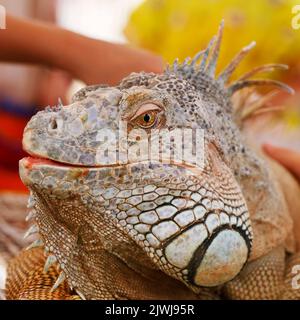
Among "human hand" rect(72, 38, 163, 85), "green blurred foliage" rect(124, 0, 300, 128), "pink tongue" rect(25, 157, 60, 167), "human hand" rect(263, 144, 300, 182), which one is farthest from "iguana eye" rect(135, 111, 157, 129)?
"green blurred foliage" rect(124, 0, 300, 128)

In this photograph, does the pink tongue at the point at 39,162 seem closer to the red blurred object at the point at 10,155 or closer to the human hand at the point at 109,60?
the human hand at the point at 109,60

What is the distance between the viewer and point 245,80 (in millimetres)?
2047

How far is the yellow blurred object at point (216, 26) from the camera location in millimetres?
4164

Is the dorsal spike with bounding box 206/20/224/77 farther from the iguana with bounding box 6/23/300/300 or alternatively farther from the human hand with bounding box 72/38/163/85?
the human hand with bounding box 72/38/163/85

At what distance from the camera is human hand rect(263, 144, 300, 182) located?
8.14ft

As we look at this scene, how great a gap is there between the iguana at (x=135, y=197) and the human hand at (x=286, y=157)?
0.79m

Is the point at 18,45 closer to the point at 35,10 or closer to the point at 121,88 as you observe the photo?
the point at 121,88

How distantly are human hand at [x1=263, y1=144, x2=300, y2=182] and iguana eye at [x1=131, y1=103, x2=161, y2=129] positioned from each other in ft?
3.84

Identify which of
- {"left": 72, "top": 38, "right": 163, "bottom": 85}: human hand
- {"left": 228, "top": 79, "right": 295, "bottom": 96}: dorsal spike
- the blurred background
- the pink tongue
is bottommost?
the pink tongue

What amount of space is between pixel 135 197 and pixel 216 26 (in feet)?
10.9

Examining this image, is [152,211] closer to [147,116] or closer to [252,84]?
[147,116]

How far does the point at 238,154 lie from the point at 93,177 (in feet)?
1.93

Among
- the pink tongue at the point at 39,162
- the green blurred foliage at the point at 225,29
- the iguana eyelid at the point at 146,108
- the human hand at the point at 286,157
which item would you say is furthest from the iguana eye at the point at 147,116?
the green blurred foliage at the point at 225,29
